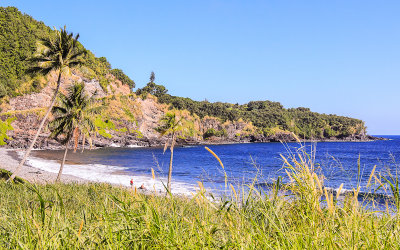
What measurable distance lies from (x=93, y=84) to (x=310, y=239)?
3805 inches

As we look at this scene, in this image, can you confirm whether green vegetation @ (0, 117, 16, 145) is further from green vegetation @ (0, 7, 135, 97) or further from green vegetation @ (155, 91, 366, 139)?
green vegetation @ (155, 91, 366, 139)

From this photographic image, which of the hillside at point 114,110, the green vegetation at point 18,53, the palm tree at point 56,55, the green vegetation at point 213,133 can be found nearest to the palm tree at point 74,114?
the palm tree at point 56,55

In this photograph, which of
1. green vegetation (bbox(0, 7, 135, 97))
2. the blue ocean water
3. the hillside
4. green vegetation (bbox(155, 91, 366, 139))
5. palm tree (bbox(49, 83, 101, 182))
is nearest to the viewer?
the blue ocean water

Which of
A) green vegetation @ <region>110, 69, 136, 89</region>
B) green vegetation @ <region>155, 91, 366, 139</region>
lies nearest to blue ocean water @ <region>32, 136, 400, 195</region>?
green vegetation @ <region>110, 69, 136, 89</region>

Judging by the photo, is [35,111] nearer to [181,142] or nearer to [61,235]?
[181,142]

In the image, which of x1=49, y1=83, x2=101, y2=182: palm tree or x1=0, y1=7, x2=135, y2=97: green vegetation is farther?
x1=0, y1=7, x2=135, y2=97: green vegetation

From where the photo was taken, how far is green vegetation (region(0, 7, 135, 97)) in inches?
2992

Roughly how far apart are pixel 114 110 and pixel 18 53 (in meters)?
32.1

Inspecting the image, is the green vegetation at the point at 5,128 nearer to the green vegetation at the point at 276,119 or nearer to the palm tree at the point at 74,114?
the palm tree at the point at 74,114

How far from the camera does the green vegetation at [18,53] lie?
76.0 metres

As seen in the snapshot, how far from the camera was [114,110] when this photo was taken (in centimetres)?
9225

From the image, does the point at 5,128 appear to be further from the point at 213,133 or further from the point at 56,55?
the point at 213,133

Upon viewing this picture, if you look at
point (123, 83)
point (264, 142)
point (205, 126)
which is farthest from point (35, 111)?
point (264, 142)

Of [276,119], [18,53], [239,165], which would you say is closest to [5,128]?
[18,53]
